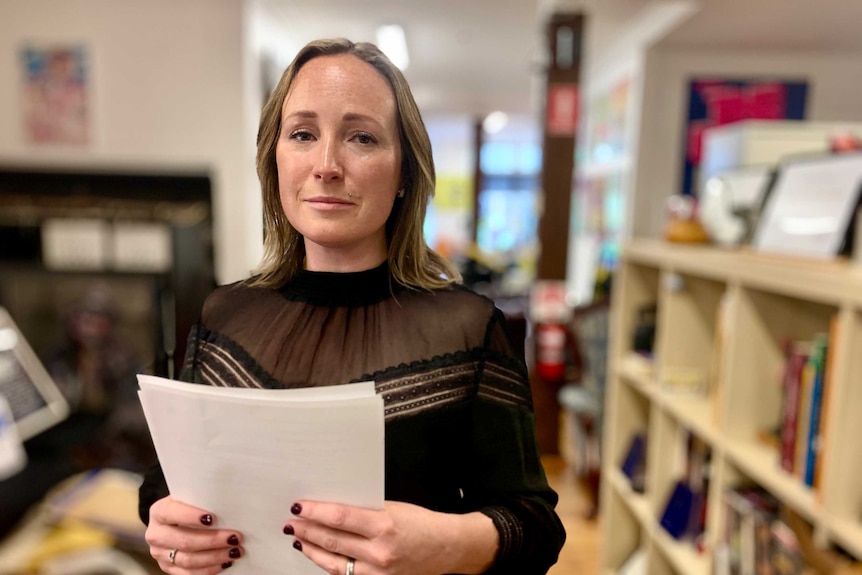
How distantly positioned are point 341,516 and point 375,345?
90 millimetres

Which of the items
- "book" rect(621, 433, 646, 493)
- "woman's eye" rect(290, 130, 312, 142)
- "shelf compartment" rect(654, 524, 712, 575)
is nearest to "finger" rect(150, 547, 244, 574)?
"woman's eye" rect(290, 130, 312, 142)

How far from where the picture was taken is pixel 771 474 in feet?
3.43

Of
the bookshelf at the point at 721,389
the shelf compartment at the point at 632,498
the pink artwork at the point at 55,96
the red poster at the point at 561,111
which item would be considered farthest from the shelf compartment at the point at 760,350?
the pink artwork at the point at 55,96

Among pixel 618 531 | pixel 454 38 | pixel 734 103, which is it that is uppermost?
pixel 734 103

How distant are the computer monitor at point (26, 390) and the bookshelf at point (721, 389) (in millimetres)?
1652

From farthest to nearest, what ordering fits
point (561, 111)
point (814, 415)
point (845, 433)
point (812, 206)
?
point (812, 206), point (814, 415), point (845, 433), point (561, 111)

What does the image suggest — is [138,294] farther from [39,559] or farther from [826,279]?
[826,279]

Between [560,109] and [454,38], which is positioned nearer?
[560,109]

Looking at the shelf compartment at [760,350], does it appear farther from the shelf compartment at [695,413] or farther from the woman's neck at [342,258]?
the woman's neck at [342,258]

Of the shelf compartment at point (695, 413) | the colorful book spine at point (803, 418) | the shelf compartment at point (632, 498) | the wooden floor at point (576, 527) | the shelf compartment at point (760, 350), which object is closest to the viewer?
the wooden floor at point (576, 527)

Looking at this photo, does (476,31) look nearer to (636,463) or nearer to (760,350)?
(760,350)

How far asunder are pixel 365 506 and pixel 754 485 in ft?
3.82

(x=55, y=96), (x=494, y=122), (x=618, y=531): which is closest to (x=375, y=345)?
(x=494, y=122)

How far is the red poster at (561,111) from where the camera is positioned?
49 centimetres
